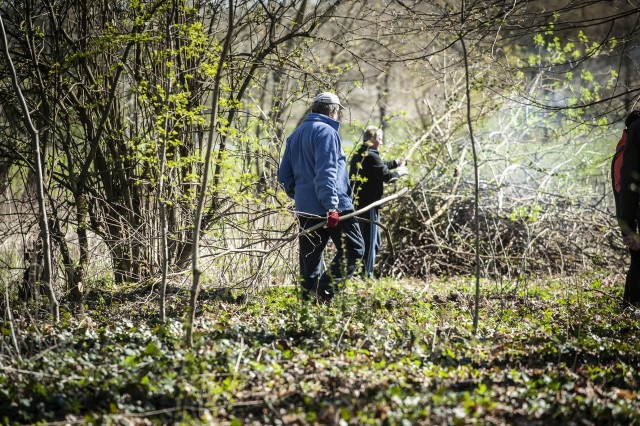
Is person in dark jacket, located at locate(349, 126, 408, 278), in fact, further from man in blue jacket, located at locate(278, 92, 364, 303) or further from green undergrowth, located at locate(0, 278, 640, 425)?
green undergrowth, located at locate(0, 278, 640, 425)

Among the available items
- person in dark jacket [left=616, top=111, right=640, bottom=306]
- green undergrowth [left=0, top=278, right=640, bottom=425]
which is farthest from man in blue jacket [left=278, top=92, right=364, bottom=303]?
person in dark jacket [left=616, top=111, right=640, bottom=306]

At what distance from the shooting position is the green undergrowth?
12.0 feet

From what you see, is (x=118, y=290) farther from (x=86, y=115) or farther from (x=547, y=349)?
(x=547, y=349)

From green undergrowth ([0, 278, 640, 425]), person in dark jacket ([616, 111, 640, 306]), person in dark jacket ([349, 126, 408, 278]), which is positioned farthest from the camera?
person in dark jacket ([349, 126, 408, 278])

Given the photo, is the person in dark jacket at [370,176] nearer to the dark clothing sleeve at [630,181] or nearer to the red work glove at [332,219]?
the red work glove at [332,219]

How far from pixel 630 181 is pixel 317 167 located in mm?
2639

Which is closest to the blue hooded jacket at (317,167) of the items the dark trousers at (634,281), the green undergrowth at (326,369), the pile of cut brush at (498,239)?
the green undergrowth at (326,369)

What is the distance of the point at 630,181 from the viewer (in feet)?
19.4

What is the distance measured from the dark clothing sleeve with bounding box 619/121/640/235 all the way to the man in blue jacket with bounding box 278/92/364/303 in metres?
2.31

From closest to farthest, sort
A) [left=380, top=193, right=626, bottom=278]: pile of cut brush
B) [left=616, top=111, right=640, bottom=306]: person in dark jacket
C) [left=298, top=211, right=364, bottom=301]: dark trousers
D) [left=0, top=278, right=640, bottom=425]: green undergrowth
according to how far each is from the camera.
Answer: [left=0, top=278, right=640, bottom=425]: green undergrowth, [left=616, top=111, right=640, bottom=306]: person in dark jacket, [left=298, top=211, right=364, bottom=301]: dark trousers, [left=380, top=193, right=626, bottom=278]: pile of cut brush

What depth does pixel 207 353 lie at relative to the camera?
4.40m

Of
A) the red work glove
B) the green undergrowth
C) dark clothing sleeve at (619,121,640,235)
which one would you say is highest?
dark clothing sleeve at (619,121,640,235)

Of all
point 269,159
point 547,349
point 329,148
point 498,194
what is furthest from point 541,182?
point 547,349

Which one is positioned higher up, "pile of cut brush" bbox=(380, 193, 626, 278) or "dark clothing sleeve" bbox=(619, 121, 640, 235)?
"dark clothing sleeve" bbox=(619, 121, 640, 235)
